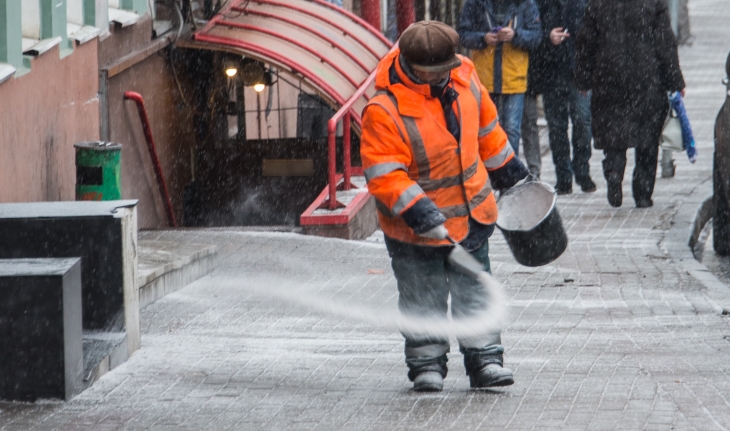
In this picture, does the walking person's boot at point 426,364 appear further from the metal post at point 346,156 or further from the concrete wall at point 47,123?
the metal post at point 346,156

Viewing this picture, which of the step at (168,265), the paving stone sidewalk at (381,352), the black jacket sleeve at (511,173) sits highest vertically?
the black jacket sleeve at (511,173)

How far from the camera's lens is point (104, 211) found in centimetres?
593

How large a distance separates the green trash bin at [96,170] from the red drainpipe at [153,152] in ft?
9.62

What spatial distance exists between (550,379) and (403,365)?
760mm

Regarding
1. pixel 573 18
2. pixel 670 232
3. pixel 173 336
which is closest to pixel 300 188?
pixel 573 18

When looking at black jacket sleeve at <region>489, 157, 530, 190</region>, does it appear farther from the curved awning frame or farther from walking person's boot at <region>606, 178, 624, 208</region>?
the curved awning frame

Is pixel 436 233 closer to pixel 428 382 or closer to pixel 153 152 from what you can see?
pixel 428 382

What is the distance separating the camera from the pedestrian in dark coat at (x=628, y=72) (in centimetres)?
1043

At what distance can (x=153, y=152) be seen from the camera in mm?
12172

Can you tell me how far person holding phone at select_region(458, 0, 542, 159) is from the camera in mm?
10883

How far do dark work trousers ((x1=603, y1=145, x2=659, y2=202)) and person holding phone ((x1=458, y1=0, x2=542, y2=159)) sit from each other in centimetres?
83

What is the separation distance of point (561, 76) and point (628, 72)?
0.91m

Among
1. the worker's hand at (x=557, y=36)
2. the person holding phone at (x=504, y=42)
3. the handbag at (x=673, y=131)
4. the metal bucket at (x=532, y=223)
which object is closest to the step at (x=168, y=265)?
the metal bucket at (x=532, y=223)

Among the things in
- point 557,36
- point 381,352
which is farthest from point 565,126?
point 381,352
